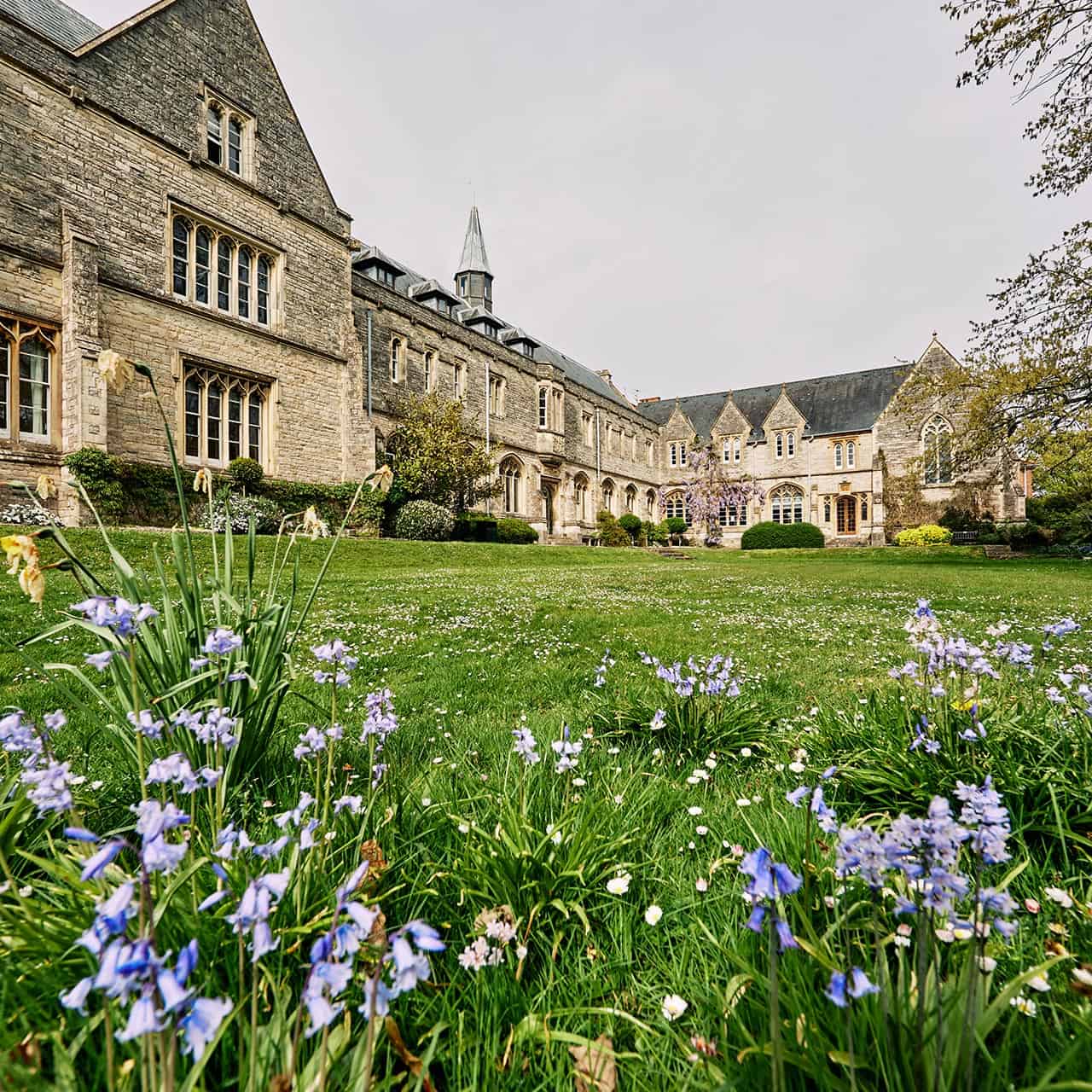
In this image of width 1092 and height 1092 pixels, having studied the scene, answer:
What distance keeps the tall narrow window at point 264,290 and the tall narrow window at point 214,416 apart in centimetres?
308

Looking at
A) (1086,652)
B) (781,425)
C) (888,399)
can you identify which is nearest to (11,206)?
(1086,652)

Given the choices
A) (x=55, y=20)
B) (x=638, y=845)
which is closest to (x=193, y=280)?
(x=55, y=20)

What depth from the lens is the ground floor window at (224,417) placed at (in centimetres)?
1738

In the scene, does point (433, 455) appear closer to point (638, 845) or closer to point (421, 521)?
point (421, 521)

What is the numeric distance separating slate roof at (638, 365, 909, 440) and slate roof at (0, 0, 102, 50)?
41106 millimetres

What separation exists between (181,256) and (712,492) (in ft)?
109

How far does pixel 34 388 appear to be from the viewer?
14.3 m

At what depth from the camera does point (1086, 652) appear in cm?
546

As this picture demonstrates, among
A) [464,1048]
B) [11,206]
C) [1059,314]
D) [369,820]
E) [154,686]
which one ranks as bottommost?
[464,1048]

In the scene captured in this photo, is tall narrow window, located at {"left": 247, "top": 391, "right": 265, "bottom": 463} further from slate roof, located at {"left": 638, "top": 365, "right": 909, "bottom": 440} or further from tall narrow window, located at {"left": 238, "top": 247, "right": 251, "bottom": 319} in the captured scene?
slate roof, located at {"left": 638, "top": 365, "right": 909, "bottom": 440}

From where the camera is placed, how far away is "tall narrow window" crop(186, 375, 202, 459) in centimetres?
1727

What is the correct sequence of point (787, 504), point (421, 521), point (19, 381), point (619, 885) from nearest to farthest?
point (619, 885)
point (19, 381)
point (421, 521)
point (787, 504)

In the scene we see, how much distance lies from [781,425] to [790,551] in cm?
1749

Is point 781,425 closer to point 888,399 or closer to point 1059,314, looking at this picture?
point 888,399
